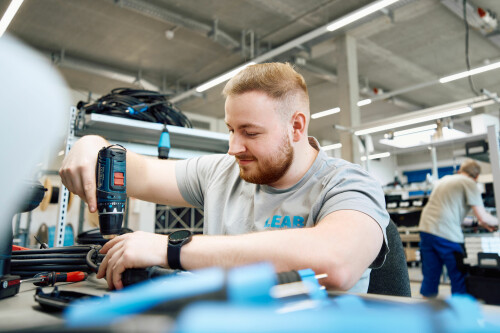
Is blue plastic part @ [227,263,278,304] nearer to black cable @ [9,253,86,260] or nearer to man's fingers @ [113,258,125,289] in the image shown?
man's fingers @ [113,258,125,289]

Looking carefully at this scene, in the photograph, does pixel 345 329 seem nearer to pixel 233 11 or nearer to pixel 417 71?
pixel 233 11

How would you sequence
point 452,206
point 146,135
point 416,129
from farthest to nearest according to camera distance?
point 416,129, point 452,206, point 146,135

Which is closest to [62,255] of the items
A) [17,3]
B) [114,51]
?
[17,3]

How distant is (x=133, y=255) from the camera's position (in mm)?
651

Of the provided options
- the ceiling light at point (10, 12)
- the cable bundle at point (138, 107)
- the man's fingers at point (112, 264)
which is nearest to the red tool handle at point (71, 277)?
the man's fingers at point (112, 264)

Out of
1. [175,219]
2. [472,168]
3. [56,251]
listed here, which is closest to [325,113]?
[175,219]

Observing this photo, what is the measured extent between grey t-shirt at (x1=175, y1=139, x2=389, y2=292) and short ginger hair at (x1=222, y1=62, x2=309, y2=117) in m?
0.18

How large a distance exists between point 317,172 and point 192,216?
20.5 ft

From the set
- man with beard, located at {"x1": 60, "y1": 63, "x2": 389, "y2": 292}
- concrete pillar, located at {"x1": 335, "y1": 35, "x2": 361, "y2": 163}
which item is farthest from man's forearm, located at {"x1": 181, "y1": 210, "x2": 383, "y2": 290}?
concrete pillar, located at {"x1": 335, "y1": 35, "x2": 361, "y2": 163}

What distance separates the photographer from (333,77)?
711 cm

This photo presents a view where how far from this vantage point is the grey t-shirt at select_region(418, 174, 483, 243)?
373 cm

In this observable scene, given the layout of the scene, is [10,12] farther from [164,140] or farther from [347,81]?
[347,81]

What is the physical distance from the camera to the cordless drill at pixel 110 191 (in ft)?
2.94

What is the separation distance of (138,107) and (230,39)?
4132 mm
